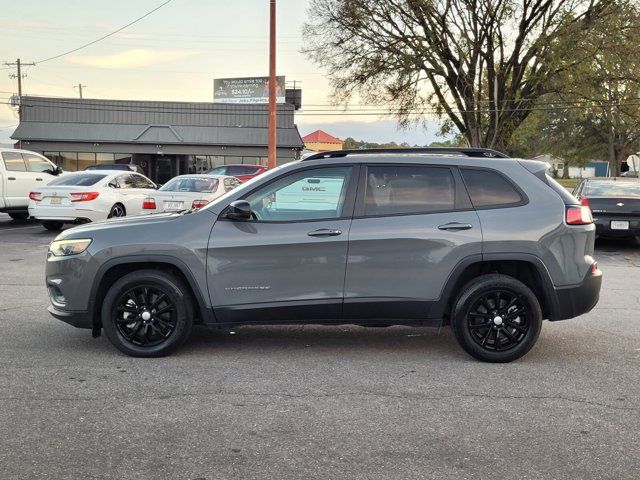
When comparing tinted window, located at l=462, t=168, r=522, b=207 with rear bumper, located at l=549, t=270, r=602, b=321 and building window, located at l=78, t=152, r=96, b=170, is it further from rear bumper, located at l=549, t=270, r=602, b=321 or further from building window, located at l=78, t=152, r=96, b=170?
building window, located at l=78, t=152, r=96, b=170

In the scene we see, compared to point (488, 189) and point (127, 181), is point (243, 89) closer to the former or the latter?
point (127, 181)

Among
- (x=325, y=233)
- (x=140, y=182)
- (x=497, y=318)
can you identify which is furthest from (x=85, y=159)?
(x=497, y=318)

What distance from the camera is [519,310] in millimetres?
5324

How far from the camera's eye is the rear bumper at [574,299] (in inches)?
209

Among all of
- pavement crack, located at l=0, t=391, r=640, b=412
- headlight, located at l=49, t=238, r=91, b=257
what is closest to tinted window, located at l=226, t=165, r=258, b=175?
headlight, located at l=49, t=238, r=91, b=257

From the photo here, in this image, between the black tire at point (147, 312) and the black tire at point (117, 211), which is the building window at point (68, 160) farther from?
the black tire at point (147, 312)

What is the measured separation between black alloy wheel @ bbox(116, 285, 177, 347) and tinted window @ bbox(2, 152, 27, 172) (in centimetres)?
1255

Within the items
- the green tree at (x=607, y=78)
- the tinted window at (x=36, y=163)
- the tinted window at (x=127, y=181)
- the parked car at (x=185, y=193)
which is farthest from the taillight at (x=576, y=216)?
the green tree at (x=607, y=78)

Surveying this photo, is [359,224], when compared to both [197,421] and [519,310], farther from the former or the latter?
[197,421]

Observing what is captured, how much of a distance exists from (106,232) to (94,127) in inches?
1806

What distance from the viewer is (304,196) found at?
17.9ft

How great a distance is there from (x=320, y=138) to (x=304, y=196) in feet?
321

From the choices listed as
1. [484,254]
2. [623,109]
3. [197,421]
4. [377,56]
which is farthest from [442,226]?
[623,109]

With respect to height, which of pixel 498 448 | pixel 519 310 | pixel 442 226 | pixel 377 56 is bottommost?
pixel 498 448
